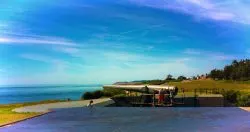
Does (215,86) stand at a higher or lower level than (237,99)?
higher

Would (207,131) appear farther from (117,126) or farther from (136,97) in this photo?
(136,97)

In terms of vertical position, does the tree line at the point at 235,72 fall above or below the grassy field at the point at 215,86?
above

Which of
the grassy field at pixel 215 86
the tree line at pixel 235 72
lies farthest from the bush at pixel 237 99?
the tree line at pixel 235 72

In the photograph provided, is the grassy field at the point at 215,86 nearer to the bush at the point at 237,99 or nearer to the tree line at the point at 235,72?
the bush at the point at 237,99

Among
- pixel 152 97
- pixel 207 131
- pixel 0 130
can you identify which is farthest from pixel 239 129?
pixel 152 97

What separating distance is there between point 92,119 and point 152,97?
1796cm

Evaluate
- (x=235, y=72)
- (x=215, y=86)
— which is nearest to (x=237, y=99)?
(x=215, y=86)

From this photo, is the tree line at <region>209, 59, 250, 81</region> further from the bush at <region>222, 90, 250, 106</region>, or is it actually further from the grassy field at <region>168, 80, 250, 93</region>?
the bush at <region>222, 90, 250, 106</region>

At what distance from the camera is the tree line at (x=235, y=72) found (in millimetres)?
126481

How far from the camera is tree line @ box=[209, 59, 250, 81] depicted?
126481 mm

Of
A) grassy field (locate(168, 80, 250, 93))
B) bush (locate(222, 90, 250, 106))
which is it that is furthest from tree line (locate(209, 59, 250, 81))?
bush (locate(222, 90, 250, 106))

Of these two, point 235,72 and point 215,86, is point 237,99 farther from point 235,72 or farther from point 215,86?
point 235,72

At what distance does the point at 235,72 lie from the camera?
13250 centimetres

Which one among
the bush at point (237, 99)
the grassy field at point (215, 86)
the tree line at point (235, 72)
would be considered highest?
the tree line at point (235, 72)
